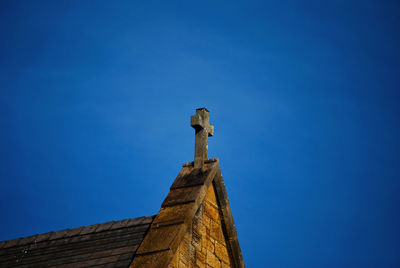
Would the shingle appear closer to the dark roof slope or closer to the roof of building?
the dark roof slope

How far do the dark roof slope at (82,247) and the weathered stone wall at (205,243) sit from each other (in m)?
0.72

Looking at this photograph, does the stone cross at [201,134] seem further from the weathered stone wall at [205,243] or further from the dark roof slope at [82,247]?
the dark roof slope at [82,247]

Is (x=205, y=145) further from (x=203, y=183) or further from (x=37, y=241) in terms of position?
(x=37, y=241)

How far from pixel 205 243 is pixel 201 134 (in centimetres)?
200

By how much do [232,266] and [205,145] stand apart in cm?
207

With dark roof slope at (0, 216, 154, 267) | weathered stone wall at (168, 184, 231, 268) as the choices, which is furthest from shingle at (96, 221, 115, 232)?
weathered stone wall at (168, 184, 231, 268)

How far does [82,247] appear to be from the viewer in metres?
7.72

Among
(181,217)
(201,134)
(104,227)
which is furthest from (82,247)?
(201,134)

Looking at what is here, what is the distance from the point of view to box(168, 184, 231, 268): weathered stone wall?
22.0ft

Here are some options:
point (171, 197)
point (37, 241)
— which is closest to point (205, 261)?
point (171, 197)

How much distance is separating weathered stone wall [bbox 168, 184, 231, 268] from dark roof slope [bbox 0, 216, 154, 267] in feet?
2.35

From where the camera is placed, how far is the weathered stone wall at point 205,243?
22.0ft

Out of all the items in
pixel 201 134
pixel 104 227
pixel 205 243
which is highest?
pixel 201 134

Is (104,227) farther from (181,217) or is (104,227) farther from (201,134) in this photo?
(201,134)
